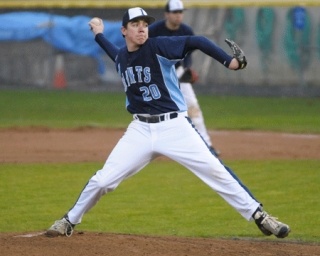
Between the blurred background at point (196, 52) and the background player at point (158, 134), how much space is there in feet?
46.9

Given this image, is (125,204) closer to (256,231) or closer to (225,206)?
(225,206)

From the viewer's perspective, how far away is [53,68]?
23266mm

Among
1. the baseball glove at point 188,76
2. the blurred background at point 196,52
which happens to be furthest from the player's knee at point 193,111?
the blurred background at point 196,52

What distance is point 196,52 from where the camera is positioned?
22203mm

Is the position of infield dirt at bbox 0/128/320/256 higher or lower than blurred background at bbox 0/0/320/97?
lower

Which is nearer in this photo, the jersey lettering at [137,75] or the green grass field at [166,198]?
the jersey lettering at [137,75]

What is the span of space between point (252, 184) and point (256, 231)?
104 inches

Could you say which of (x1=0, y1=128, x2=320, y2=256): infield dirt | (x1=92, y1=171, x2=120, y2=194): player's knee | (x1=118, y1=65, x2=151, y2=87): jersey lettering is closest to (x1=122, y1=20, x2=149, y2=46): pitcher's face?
(x1=118, y1=65, x2=151, y2=87): jersey lettering

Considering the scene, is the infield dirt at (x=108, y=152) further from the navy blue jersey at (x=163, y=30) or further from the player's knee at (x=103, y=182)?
the navy blue jersey at (x=163, y=30)

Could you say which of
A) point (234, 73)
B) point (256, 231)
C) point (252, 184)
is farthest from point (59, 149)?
point (234, 73)

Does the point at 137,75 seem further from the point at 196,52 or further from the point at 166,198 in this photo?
the point at 196,52

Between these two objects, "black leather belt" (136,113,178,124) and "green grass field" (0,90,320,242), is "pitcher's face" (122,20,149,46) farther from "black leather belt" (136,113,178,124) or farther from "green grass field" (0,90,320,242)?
"green grass field" (0,90,320,242)

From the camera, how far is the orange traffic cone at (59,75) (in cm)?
2325

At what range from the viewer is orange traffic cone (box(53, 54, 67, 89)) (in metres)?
23.2
